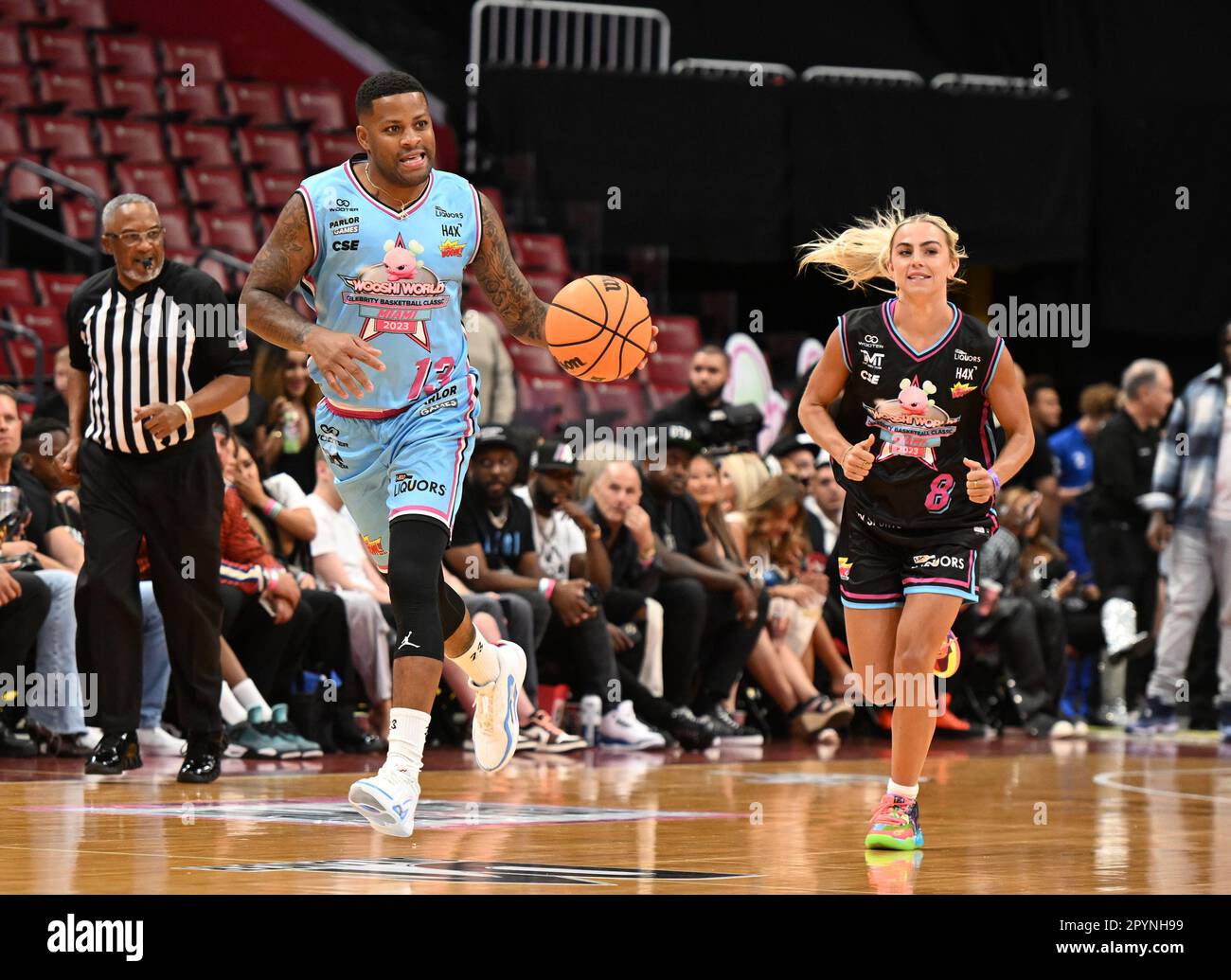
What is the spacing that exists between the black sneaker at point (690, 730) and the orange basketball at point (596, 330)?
449 centimetres

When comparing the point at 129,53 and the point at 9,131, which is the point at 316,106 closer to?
the point at 129,53

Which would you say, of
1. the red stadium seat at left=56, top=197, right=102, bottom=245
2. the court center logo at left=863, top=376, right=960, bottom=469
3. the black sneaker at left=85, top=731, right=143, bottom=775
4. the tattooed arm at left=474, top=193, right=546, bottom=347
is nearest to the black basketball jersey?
the court center logo at left=863, top=376, right=960, bottom=469

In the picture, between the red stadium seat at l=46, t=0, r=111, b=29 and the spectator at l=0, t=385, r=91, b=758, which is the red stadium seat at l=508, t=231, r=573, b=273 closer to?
the red stadium seat at l=46, t=0, r=111, b=29

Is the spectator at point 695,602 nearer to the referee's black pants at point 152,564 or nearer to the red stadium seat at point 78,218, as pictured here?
the referee's black pants at point 152,564

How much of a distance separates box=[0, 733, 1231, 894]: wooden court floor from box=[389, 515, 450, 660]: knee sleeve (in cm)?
52

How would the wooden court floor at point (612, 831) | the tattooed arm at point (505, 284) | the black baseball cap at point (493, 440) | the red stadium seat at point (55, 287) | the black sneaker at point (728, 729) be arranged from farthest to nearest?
the red stadium seat at point (55, 287) < the black sneaker at point (728, 729) < the black baseball cap at point (493, 440) < the tattooed arm at point (505, 284) < the wooden court floor at point (612, 831)

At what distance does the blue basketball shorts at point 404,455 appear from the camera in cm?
528

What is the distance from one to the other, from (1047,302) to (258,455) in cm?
1100

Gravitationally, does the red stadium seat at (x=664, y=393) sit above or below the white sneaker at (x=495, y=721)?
above

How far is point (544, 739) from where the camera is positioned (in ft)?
29.9

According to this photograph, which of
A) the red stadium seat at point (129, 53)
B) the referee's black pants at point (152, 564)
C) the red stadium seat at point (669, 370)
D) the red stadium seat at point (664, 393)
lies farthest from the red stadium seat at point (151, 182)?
the referee's black pants at point (152, 564)

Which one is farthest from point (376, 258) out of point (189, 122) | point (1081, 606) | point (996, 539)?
point (189, 122)

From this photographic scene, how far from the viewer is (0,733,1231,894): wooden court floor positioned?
4398 mm
